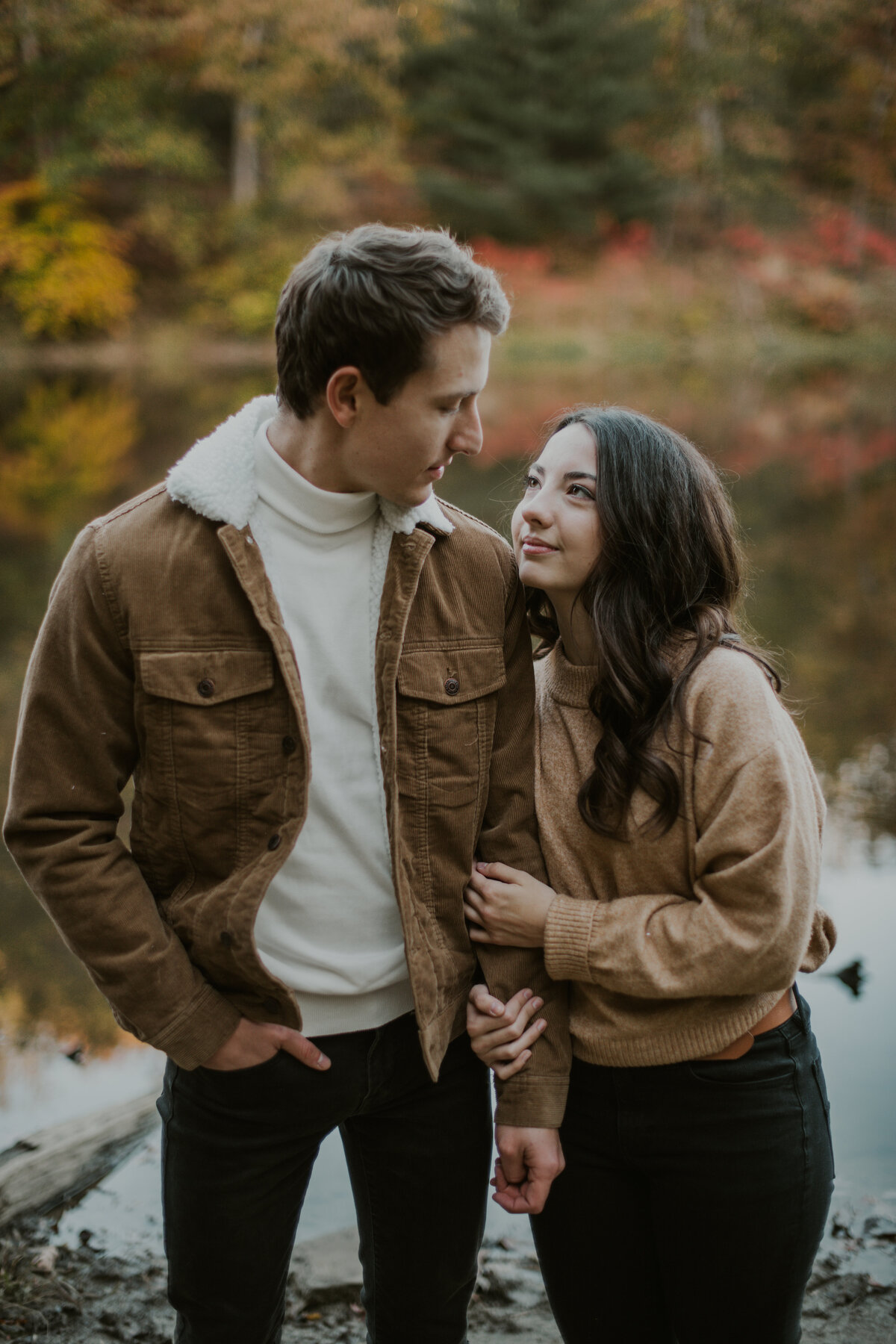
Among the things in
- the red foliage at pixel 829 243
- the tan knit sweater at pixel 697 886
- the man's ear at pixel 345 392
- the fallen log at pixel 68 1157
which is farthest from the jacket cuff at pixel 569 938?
the red foliage at pixel 829 243

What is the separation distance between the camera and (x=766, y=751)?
138cm

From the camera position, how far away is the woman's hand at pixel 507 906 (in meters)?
1.49

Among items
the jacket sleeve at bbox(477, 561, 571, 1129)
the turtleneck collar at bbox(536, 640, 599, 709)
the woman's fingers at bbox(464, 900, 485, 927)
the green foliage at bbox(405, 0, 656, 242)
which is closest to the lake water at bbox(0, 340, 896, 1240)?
the turtleneck collar at bbox(536, 640, 599, 709)

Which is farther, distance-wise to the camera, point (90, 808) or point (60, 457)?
point (60, 457)

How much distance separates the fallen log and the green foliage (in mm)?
24202

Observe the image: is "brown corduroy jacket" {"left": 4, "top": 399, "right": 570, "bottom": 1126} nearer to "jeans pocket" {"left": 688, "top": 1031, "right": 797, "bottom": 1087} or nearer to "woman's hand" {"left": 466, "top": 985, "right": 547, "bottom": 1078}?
"woman's hand" {"left": 466, "top": 985, "right": 547, "bottom": 1078}

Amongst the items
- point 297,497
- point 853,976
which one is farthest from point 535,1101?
point 853,976

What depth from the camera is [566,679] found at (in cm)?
165

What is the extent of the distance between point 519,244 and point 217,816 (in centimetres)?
2563

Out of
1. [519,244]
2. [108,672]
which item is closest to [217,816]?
[108,672]

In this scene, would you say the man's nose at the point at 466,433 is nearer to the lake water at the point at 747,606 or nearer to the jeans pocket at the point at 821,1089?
the lake water at the point at 747,606

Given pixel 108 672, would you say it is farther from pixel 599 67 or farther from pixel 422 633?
pixel 599 67

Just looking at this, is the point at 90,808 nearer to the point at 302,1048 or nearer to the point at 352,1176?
the point at 302,1048

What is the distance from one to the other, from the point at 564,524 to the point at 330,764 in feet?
1.50
